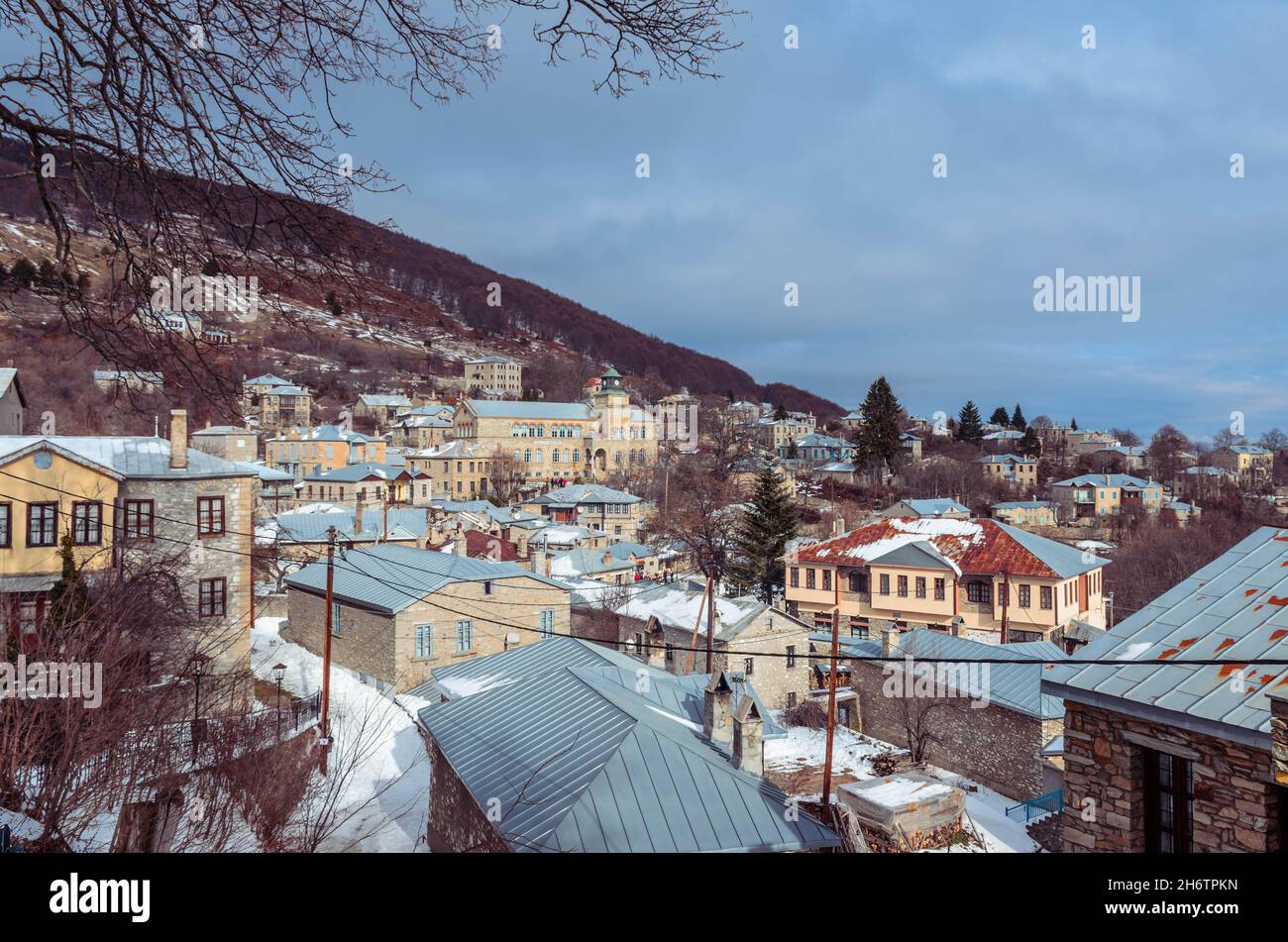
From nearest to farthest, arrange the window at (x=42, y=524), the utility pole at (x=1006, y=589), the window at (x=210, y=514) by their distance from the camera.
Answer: the window at (x=42, y=524) < the window at (x=210, y=514) < the utility pole at (x=1006, y=589)

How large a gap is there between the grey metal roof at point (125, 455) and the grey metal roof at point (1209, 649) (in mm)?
20275

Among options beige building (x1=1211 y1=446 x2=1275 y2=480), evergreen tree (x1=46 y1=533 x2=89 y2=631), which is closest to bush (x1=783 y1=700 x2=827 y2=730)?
evergreen tree (x1=46 y1=533 x2=89 y2=631)

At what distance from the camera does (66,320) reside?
14.0 feet

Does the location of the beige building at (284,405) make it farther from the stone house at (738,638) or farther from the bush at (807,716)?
the bush at (807,716)

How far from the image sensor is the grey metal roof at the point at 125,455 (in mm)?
18203

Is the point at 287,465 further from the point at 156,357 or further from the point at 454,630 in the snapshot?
the point at 156,357

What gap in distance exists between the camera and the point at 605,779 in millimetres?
9266

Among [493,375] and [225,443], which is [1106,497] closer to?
[225,443]

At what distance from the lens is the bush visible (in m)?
25.5

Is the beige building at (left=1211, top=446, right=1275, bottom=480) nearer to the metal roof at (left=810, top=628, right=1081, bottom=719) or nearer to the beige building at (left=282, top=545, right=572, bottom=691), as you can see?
the metal roof at (left=810, top=628, right=1081, bottom=719)

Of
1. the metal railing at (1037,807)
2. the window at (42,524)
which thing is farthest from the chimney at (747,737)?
the window at (42,524)

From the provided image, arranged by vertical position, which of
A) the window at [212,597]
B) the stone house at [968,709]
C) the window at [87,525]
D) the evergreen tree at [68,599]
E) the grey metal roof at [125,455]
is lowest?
the stone house at [968,709]

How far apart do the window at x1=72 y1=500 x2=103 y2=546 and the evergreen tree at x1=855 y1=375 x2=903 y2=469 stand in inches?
2960
